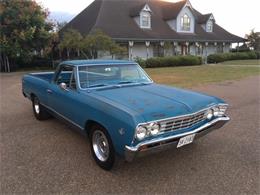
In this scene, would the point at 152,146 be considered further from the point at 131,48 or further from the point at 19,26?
the point at 131,48

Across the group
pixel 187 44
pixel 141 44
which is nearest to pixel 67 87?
pixel 141 44

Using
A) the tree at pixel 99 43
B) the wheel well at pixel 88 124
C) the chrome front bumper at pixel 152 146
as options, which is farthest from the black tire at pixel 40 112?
the tree at pixel 99 43

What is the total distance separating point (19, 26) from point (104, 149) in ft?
61.4

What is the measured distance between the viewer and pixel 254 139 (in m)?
4.91

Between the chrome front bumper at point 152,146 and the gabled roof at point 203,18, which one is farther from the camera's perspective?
the gabled roof at point 203,18

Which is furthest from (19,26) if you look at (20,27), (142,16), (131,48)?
(142,16)

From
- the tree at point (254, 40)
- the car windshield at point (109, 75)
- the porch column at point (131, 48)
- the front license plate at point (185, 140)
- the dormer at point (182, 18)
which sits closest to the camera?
the front license plate at point (185, 140)

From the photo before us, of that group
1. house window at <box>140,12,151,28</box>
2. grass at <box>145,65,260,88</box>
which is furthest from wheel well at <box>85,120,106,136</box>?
house window at <box>140,12,151,28</box>

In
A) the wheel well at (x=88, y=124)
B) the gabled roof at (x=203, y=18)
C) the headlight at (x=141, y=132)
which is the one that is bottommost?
the wheel well at (x=88, y=124)

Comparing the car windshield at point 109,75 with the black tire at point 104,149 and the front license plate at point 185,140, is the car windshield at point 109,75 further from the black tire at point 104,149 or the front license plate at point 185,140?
the front license plate at point 185,140

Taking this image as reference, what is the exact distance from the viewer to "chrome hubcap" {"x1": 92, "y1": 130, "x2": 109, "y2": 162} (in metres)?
3.82

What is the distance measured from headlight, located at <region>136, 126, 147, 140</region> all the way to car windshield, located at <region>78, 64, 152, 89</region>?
162 centimetres

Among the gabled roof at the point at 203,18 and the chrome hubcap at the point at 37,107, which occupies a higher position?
the gabled roof at the point at 203,18

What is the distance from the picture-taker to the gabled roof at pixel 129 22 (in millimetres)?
24562
